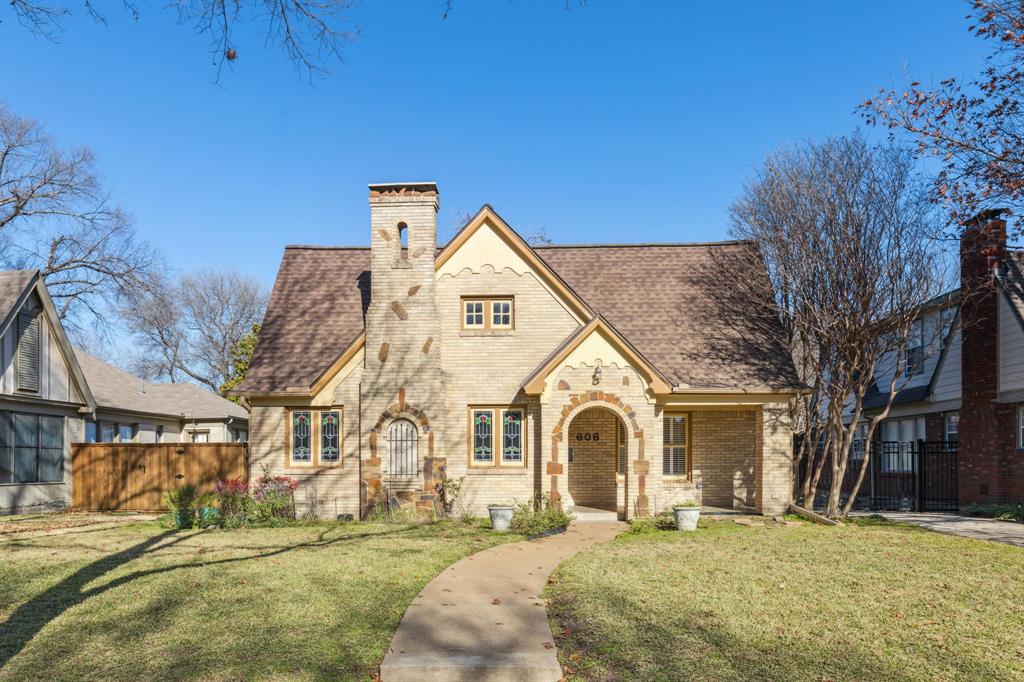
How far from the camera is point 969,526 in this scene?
17438 mm

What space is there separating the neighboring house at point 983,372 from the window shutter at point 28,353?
22.1 m

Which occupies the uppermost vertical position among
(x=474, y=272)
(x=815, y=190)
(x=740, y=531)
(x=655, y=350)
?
(x=815, y=190)

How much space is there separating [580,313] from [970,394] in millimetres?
11200

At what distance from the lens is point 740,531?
52.7 feet

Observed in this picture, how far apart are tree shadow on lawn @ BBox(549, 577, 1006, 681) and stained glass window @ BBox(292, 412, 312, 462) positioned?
11.5m

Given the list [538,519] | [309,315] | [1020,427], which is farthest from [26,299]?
[1020,427]

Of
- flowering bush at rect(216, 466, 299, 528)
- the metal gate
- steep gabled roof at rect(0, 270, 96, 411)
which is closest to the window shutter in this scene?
steep gabled roof at rect(0, 270, 96, 411)

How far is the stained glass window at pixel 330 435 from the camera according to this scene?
62.0 ft

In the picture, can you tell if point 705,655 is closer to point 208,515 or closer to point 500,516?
point 500,516

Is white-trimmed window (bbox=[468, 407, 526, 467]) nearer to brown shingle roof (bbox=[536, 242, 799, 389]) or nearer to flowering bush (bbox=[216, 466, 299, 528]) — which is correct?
brown shingle roof (bbox=[536, 242, 799, 389])

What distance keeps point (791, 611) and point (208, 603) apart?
6.83 m

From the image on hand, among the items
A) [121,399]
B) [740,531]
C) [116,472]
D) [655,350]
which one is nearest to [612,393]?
[655,350]

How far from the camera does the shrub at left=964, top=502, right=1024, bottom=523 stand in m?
18.7

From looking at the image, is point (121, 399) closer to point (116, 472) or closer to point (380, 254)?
point (116, 472)
